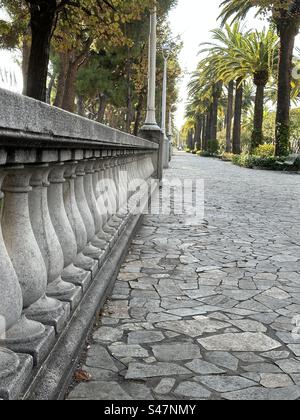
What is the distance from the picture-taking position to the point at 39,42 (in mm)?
9320

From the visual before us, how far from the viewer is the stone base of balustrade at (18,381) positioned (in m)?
1.57

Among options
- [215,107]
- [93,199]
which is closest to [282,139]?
[93,199]

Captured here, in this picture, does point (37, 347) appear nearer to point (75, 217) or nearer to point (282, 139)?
point (75, 217)

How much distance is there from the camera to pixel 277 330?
3.20 metres

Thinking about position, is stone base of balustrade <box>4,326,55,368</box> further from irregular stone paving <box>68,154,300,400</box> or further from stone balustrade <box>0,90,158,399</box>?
irregular stone paving <box>68,154,300,400</box>

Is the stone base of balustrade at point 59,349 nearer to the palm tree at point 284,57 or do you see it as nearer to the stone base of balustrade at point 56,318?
the stone base of balustrade at point 56,318

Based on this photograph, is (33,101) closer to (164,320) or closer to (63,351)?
(63,351)

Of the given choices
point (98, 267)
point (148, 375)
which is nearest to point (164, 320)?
point (98, 267)

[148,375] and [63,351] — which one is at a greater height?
[63,351]

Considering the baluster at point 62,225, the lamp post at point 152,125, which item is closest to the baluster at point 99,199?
the baluster at point 62,225

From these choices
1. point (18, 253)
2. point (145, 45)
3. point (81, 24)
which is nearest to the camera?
point (18, 253)

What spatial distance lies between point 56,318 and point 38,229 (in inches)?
16.3
